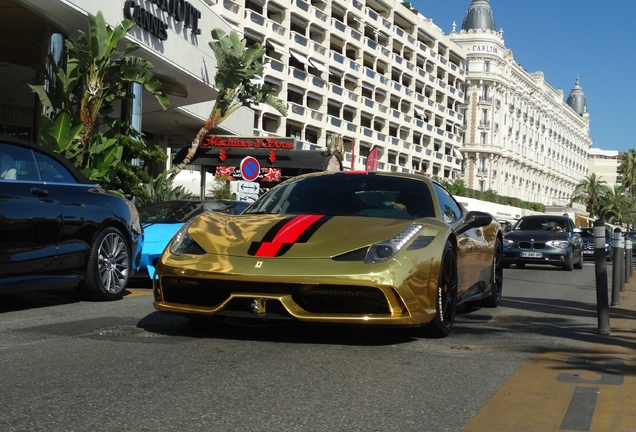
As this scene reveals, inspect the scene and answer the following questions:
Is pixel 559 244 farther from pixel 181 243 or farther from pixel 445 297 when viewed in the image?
pixel 181 243

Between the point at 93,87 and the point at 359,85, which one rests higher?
the point at 359,85

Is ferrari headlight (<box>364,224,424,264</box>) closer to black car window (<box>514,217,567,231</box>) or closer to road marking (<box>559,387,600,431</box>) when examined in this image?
road marking (<box>559,387,600,431</box>)

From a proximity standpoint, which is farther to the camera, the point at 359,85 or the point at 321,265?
the point at 359,85

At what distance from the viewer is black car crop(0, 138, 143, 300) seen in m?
6.98

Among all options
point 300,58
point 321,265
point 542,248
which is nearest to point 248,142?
point 542,248

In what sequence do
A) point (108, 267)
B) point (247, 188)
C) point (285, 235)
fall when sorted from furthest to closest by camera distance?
point (247, 188)
point (108, 267)
point (285, 235)

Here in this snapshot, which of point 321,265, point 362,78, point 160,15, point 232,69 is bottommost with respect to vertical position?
point 321,265

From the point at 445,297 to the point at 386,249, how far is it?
0.92 m

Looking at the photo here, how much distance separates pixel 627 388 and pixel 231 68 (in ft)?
67.6

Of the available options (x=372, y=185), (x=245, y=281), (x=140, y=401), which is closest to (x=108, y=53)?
(x=372, y=185)

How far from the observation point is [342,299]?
5445 millimetres

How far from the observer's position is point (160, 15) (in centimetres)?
1973

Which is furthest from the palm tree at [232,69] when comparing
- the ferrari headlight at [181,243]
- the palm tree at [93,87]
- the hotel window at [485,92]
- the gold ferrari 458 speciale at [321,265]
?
the hotel window at [485,92]

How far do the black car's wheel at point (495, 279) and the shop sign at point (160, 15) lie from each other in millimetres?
11715
